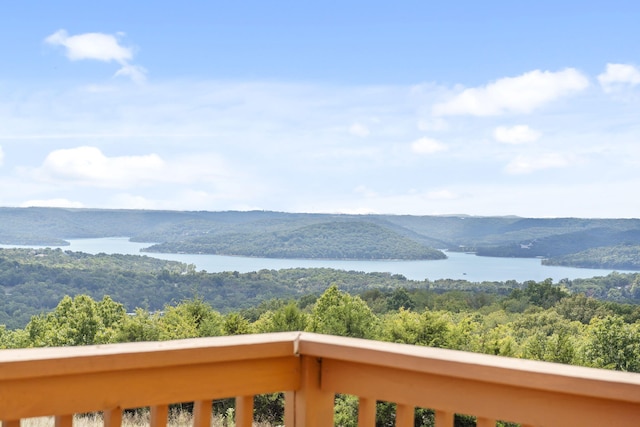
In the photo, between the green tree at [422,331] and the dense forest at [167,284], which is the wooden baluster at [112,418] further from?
the dense forest at [167,284]

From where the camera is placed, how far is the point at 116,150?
84438mm

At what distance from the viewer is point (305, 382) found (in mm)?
1016

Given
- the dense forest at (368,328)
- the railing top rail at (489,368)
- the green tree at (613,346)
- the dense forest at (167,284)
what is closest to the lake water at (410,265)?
the dense forest at (167,284)

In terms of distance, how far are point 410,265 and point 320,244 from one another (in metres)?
6.65

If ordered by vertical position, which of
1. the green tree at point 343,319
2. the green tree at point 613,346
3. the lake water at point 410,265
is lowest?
the green tree at point 613,346

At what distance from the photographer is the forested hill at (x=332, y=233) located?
46750 mm

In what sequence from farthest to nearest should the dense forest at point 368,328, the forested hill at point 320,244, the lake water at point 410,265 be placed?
the forested hill at point 320,244 < the lake water at point 410,265 < the dense forest at point 368,328

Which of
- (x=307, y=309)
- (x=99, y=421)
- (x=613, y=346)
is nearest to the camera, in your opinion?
(x=99, y=421)

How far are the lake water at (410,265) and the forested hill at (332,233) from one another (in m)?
0.54

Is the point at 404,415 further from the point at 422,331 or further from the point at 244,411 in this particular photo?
the point at 422,331

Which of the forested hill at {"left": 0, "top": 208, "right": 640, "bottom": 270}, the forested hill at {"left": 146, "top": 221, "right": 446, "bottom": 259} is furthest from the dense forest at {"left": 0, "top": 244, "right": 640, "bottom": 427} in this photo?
the forested hill at {"left": 146, "top": 221, "right": 446, "bottom": 259}

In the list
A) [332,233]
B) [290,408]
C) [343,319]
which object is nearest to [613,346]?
[343,319]

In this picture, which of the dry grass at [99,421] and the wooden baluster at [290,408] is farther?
the dry grass at [99,421]

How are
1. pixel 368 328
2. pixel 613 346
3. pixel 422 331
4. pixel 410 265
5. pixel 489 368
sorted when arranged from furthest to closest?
pixel 410 265 < pixel 368 328 < pixel 613 346 < pixel 422 331 < pixel 489 368
